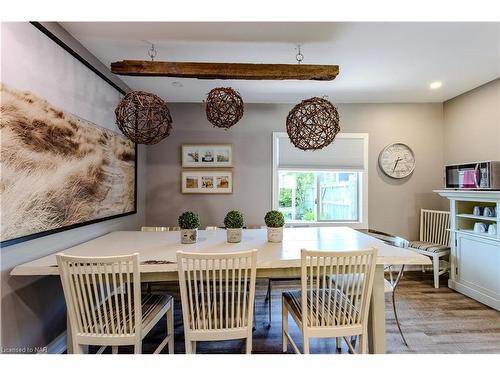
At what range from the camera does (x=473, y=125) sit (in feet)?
11.3

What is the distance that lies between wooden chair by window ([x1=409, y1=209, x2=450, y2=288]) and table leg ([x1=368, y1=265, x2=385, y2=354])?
2.11 meters

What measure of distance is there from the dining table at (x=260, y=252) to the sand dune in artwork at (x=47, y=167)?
29 cm

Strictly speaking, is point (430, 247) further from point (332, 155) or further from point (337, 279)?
point (337, 279)

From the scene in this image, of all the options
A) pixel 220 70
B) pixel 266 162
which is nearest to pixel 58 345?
pixel 220 70

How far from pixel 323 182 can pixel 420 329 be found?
2258 mm

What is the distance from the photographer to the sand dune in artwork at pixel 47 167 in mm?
1581

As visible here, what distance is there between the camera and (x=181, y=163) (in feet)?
13.0

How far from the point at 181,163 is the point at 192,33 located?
2.09 m

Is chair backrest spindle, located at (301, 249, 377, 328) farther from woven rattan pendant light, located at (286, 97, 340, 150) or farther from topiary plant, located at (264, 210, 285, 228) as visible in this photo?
woven rattan pendant light, located at (286, 97, 340, 150)

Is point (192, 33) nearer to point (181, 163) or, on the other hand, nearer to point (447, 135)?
point (181, 163)

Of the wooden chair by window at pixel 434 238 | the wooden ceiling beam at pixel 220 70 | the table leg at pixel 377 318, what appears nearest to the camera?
the table leg at pixel 377 318

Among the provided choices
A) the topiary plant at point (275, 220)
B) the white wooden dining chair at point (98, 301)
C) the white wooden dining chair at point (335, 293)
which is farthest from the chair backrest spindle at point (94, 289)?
the topiary plant at point (275, 220)

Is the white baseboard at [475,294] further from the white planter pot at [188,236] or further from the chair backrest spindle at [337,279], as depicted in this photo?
the white planter pot at [188,236]
